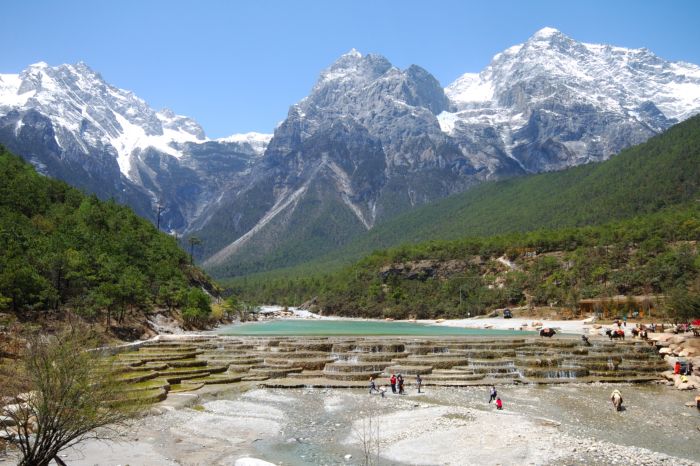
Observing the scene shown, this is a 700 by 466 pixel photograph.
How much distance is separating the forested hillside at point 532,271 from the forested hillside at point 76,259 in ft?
235

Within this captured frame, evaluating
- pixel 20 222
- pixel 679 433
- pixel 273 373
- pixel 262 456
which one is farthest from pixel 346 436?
pixel 20 222

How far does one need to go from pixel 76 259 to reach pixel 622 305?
100 meters

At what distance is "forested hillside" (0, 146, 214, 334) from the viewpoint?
217 ft

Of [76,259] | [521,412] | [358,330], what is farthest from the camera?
[358,330]

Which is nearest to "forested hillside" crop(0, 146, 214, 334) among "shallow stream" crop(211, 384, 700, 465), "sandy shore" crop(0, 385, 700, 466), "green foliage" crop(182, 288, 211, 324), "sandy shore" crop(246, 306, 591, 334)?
"green foliage" crop(182, 288, 211, 324)

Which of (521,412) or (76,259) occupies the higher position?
(76,259)

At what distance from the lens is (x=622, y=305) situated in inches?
4306

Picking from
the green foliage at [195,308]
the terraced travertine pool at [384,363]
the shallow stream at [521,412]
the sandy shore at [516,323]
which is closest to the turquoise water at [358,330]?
the green foliage at [195,308]

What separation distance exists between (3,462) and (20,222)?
240ft

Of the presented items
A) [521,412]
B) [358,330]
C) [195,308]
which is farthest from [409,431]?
[195,308]

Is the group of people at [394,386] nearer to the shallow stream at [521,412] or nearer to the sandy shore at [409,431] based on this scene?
the shallow stream at [521,412]

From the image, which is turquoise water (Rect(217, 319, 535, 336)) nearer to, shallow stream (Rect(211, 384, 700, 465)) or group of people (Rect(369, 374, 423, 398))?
group of people (Rect(369, 374, 423, 398))

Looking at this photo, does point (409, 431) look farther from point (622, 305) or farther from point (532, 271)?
point (532, 271)

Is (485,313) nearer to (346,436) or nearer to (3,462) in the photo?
(346,436)
